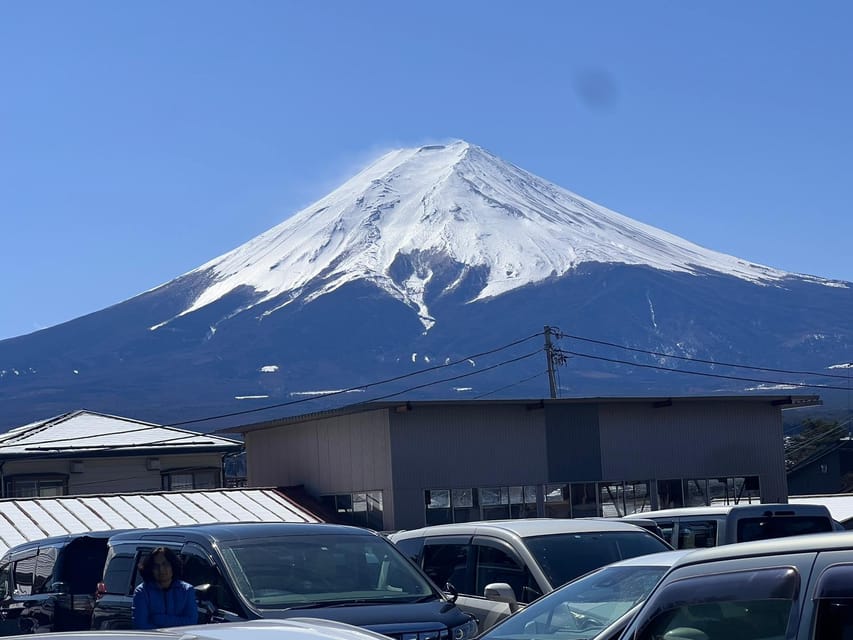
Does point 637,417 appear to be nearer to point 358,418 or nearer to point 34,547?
point 358,418

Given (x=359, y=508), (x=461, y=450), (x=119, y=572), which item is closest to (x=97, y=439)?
(x=359, y=508)

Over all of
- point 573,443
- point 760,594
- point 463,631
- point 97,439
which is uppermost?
point 97,439

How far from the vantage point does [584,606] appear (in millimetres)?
8297

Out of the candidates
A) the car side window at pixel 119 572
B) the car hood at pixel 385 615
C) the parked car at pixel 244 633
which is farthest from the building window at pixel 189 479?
the parked car at pixel 244 633

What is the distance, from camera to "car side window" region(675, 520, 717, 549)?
44.2 feet

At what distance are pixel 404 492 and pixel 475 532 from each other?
58.3 feet

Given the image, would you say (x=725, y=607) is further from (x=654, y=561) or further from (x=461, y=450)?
(x=461, y=450)

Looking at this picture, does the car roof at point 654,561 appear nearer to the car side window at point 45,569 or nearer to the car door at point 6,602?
the car side window at point 45,569

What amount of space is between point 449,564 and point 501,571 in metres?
0.72

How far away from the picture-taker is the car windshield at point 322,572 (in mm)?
9078

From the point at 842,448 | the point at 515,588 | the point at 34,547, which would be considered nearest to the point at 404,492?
the point at 34,547

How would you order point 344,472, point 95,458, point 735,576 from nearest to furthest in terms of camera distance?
point 735,576, point 344,472, point 95,458

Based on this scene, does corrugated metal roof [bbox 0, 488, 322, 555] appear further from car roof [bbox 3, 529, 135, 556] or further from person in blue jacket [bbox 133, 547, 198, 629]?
person in blue jacket [bbox 133, 547, 198, 629]

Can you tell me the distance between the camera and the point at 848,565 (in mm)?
3914
